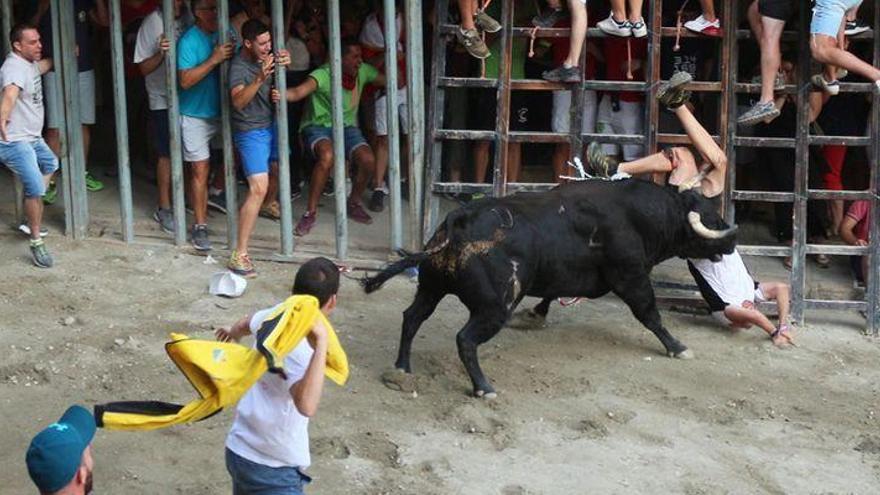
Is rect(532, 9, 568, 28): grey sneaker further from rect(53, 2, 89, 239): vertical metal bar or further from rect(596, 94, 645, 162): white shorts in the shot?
rect(53, 2, 89, 239): vertical metal bar

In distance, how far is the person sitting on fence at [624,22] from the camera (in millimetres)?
9844

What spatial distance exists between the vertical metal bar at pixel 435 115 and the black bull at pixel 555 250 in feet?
5.39

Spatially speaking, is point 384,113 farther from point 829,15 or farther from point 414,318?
point 829,15

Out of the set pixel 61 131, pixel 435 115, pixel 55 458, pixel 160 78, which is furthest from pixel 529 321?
pixel 55 458

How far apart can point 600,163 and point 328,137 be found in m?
2.26

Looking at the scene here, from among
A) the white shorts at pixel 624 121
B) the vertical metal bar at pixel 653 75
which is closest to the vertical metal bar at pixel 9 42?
the white shorts at pixel 624 121

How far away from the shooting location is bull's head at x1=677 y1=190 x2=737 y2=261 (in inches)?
354

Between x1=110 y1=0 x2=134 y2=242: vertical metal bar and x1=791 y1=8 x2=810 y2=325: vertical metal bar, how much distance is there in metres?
4.86

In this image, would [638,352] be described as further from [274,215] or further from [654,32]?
[274,215]

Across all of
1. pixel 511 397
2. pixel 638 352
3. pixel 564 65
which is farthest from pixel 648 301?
pixel 564 65

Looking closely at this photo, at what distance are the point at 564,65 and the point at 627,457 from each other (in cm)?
345

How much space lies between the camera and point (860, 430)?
8.08 meters

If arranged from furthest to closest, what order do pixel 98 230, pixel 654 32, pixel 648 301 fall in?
pixel 98 230, pixel 654 32, pixel 648 301

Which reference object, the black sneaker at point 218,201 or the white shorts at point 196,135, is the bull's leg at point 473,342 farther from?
the black sneaker at point 218,201
